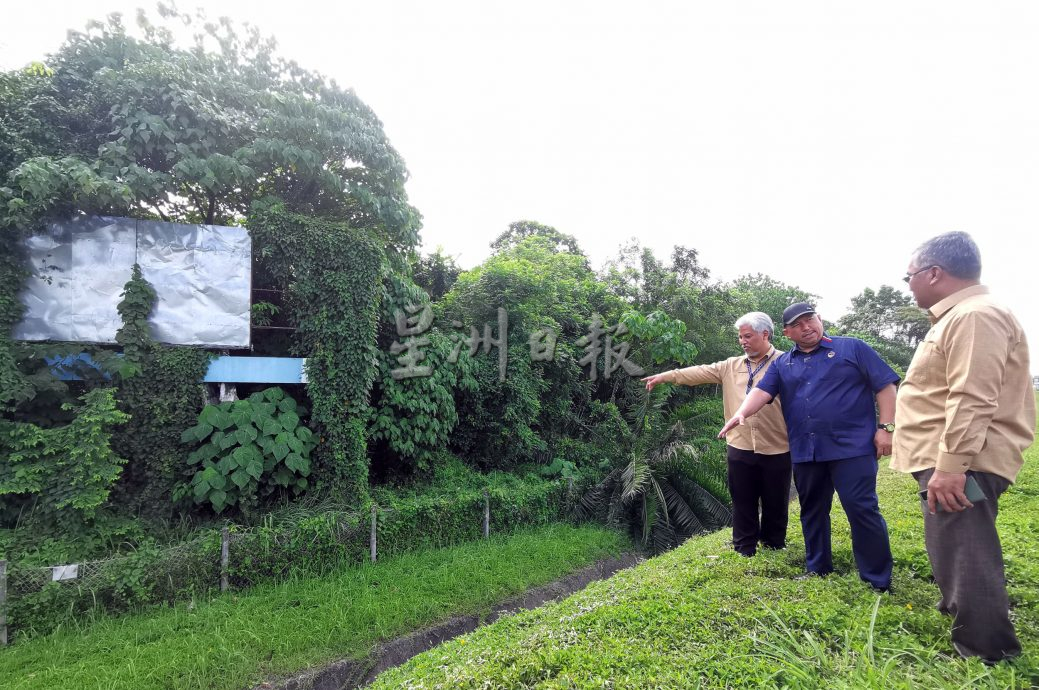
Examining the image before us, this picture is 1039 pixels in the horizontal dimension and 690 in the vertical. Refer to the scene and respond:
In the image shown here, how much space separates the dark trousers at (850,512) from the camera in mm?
2801

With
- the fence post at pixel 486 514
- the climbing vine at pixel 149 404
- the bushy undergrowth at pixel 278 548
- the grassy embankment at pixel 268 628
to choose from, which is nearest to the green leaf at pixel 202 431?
the climbing vine at pixel 149 404

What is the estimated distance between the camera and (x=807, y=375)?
3.16 metres

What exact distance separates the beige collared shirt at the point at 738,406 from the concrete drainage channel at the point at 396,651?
7.79 feet

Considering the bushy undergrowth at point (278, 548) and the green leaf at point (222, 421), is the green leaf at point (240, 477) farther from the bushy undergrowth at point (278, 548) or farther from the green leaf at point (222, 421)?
the green leaf at point (222, 421)

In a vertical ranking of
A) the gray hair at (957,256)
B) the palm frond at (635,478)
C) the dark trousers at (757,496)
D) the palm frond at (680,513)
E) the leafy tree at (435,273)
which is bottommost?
the palm frond at (680,513)

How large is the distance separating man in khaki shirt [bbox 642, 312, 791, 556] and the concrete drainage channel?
2.03 m

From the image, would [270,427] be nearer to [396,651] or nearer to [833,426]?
[396,651]

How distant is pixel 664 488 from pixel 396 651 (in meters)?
5.20

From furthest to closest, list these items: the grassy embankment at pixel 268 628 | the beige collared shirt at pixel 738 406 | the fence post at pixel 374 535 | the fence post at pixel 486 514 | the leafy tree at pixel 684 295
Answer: the leafy tree at pixel 684 295 < the fence post at pixel 486 514 < the fence post at pixel 374 535 < the grassy embankment at pixel 268 628 < the beige collared shirt at pixel 738 406

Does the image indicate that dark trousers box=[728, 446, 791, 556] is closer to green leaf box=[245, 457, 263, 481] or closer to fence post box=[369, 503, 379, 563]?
fence post box=[369, 503, 379, 563]

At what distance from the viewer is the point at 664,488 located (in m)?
8.35

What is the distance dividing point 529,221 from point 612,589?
17.9 m

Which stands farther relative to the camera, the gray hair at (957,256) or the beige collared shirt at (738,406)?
the beige collared shirt at (738,406)

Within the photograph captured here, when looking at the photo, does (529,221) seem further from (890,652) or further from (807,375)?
(890,652)
